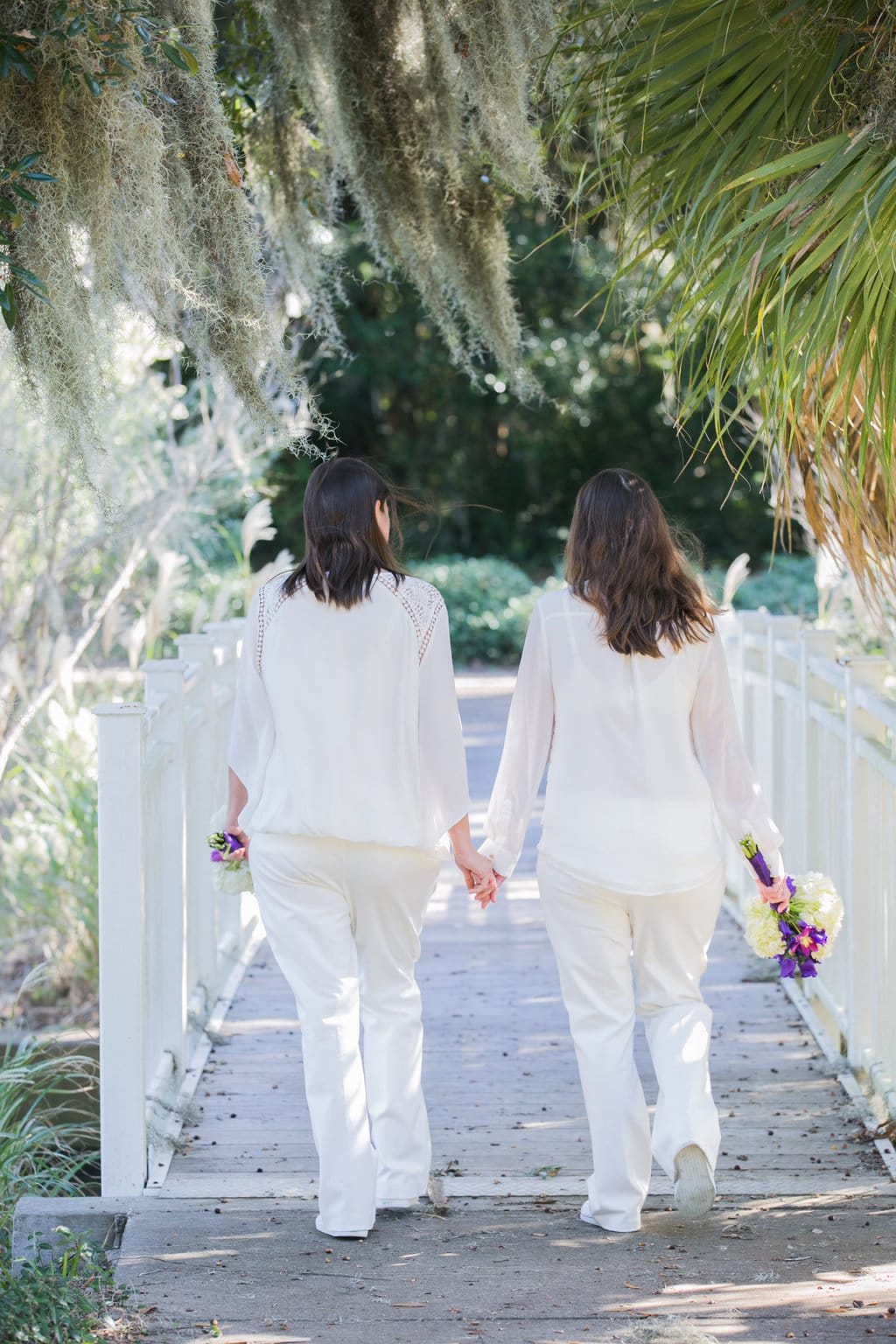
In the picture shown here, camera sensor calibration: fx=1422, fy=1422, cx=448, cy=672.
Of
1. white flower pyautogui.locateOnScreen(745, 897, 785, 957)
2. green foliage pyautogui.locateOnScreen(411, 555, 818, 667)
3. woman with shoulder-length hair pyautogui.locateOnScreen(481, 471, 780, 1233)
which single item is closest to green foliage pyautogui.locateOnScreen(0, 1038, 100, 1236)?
woman with shoulder-length hair pyautogui.locateOnScreen(481, 471, 780, 1233)

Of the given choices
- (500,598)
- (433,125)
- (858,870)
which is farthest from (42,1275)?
(500,598)

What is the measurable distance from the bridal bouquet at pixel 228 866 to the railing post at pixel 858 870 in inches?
63.4

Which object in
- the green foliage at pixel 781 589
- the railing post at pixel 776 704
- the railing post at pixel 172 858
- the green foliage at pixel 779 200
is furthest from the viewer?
the green foliage at pixel 781 589

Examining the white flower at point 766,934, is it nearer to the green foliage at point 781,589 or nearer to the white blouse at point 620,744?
the white blouse at point 620,744

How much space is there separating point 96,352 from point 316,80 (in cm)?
149

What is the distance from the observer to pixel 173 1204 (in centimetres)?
318

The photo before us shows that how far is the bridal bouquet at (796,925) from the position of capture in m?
3.09

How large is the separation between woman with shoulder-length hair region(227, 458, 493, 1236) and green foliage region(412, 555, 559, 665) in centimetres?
1122

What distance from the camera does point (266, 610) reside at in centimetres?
304

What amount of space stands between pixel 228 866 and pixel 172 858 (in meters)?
0.58

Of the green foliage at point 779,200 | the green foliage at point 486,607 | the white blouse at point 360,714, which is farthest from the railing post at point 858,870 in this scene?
the green foliage at point 486,607

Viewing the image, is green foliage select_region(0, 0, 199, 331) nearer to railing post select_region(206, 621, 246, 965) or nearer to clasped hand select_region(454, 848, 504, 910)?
clasped hand select_region(454, 848, 504, 910)

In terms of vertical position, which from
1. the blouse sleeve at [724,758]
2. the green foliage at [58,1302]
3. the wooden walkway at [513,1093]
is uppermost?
the blouse sleeve at [724,758]

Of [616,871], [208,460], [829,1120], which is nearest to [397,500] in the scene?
[616,871]
